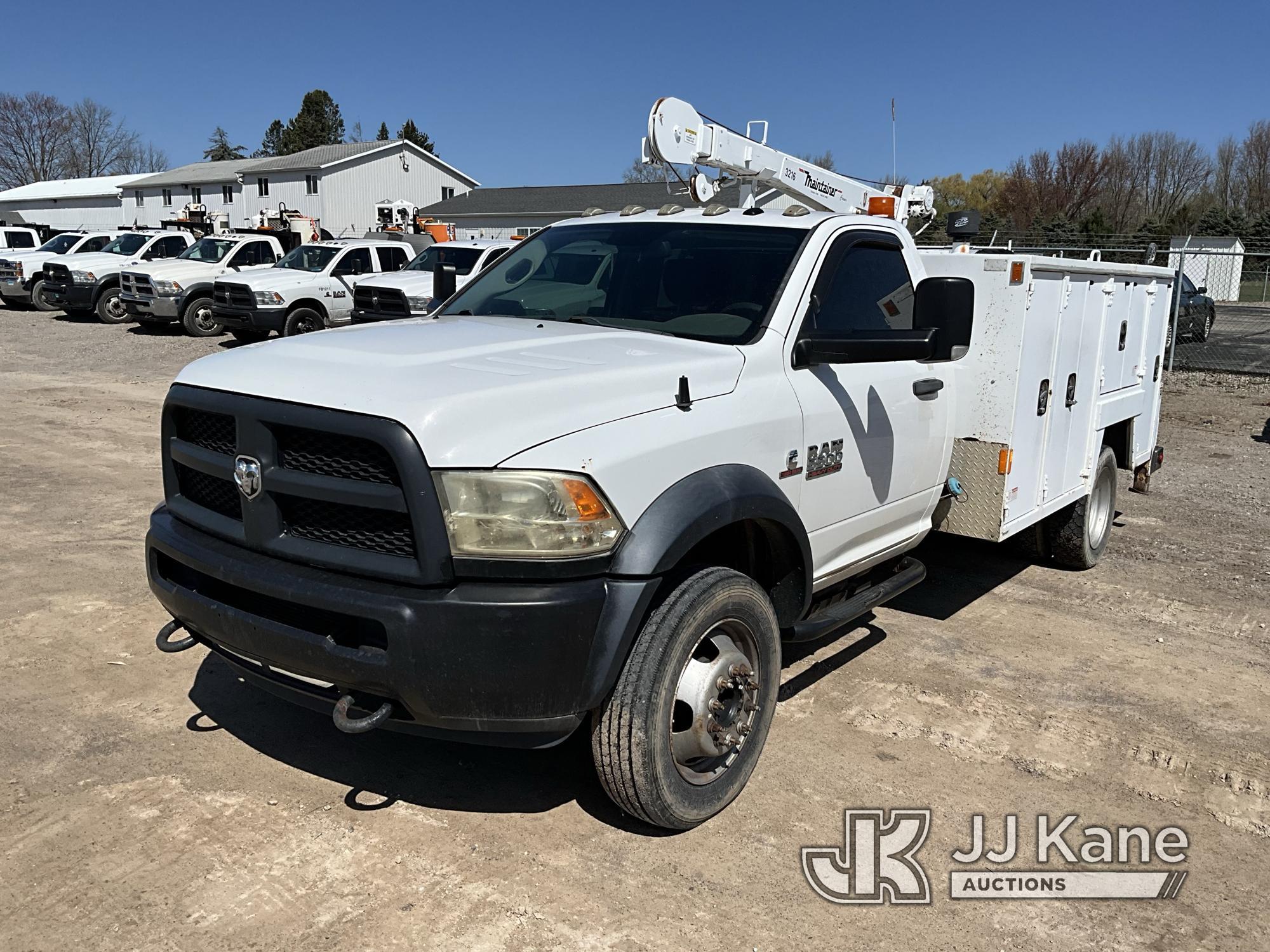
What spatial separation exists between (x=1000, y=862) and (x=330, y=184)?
61.0m

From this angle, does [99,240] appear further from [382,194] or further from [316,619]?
[382,194]

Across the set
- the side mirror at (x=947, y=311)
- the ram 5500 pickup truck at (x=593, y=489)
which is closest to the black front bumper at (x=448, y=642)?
the ram 5500 pickup truck at (x=593, y=489)

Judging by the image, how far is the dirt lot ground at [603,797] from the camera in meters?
3.02

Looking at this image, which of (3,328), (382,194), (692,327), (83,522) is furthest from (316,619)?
(382,194)

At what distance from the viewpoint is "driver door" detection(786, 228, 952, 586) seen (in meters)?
3.99

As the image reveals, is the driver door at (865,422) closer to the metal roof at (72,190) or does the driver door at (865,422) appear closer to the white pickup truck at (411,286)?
the white pickup truck at (411,286)

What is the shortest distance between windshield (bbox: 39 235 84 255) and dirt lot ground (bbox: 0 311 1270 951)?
79.0 ft

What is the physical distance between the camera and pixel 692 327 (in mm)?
4031

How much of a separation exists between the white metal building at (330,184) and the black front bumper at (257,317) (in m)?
37.5

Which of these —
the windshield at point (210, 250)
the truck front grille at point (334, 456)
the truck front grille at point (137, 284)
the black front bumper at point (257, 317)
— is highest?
the windshield at point (210, 250)

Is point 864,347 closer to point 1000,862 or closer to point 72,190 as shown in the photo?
point 1000,862

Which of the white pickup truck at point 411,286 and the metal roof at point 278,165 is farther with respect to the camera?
the metal roof at point 278,165

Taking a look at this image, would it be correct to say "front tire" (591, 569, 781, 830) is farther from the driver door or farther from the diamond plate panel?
the diamond plate panel

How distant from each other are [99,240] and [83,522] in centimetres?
2285
